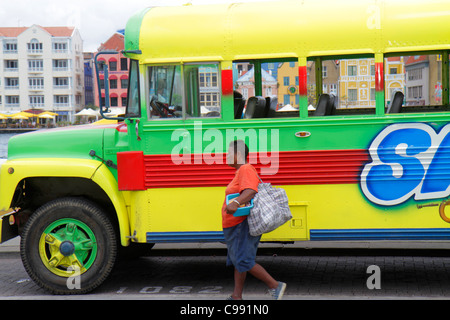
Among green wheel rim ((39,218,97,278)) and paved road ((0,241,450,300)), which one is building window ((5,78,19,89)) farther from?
green wheel rim ((39,218,97,278))

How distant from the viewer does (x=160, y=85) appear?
6.45 metres

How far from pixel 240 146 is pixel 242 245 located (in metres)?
0.86

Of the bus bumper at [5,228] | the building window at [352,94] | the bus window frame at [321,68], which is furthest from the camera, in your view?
the building window at [352,94]

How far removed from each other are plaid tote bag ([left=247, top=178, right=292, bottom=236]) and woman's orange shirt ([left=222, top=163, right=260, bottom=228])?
0.11 m

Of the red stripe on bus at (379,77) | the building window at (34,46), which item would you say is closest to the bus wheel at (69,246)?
the red stripe on bus at (379,77)

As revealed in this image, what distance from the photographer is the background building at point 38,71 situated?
351 feet

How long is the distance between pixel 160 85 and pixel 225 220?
156 centimetres

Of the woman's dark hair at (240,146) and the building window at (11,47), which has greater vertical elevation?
the building window at (11,47)

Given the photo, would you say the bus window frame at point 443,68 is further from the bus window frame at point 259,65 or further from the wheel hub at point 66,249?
the wheel hub at point 66,249

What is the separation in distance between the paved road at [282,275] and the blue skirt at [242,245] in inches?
27.8

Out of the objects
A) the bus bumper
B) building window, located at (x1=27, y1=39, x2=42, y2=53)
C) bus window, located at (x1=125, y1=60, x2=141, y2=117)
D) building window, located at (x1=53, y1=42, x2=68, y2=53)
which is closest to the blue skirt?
bus window, located at (x1=125, y1=60, x2=141, y2=117)

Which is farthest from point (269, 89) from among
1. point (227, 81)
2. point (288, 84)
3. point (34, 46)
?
point (34, 46)
